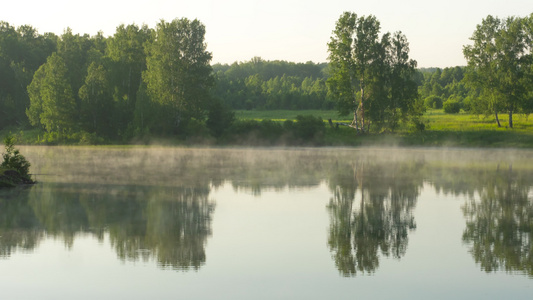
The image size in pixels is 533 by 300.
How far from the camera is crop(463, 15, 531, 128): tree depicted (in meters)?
75.4

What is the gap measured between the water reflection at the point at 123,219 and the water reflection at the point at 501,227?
20.1ft

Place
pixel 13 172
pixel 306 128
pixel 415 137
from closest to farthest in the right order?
1. pixel 13 172
2. pixel 415 137
3. pixel 306 128

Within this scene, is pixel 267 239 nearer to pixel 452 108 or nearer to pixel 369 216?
pixel 369 216

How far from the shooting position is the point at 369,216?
1905 cm

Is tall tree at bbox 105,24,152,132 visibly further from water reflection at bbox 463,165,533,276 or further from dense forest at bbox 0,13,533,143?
water reflection at bbox 463,165,533,276

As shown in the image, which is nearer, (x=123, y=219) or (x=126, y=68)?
(x=123, y=219)

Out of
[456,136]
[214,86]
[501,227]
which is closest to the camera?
[501,227]

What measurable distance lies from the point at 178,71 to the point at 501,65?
38443 mm

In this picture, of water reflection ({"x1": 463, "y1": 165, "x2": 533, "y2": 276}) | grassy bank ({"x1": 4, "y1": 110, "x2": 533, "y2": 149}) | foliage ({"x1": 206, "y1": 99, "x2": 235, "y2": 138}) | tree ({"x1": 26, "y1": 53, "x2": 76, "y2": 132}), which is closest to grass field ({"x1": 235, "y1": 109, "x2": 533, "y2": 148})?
grassy bank ({"x1": 4, "y1": 110, "x2": 533, "y2": 149})

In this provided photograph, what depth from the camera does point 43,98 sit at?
7769cm

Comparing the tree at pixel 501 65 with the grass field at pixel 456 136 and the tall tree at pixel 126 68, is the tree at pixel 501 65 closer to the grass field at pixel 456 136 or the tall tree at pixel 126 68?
the grass field at pixel 456 136

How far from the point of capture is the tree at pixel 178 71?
7644 centimetres

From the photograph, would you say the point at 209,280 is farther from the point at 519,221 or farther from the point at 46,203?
the point at 46,203

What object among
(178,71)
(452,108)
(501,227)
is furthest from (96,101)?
(501,227)
